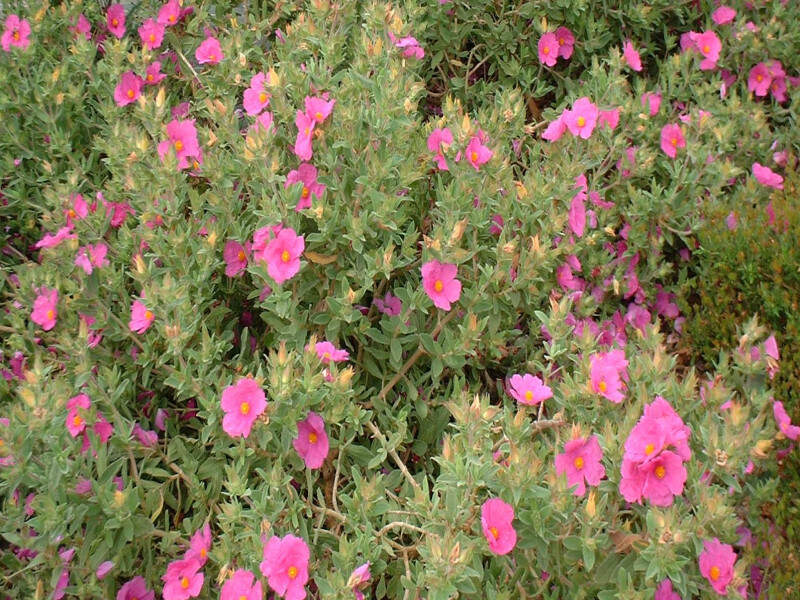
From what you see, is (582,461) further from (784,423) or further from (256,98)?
(256,98)

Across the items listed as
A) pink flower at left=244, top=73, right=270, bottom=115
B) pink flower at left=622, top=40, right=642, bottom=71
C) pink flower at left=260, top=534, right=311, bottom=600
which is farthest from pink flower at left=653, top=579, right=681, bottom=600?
pink flower at left=622, top=40, right=642, bottom=71

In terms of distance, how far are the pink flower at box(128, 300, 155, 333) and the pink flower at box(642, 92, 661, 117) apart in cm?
177

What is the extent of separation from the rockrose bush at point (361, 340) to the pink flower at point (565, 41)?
0.12m

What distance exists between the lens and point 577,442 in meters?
1.64

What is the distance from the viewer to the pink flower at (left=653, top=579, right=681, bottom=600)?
5.41 feet

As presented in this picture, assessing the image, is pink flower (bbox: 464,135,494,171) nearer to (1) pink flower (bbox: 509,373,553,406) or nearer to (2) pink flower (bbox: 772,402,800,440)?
(1) pink flower (bbox: 509,373,553,406)

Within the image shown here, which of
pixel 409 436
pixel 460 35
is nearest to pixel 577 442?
pixel 409 436

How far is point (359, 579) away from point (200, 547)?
44 centimetres

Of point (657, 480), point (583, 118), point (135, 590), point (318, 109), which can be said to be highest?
point (318, 109)

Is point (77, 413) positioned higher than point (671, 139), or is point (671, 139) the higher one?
point (77, 413)

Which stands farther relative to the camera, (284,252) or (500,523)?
(284,252)

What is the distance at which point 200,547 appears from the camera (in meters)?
1.79

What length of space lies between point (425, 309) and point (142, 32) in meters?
1.72

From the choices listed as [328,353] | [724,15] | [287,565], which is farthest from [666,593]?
[724,15]
